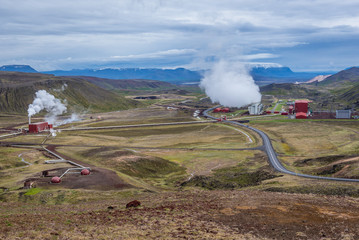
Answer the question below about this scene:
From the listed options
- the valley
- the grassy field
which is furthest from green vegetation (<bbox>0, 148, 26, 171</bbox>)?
the grassy field

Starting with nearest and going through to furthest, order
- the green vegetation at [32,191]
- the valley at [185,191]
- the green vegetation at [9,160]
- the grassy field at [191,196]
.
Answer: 1. the grassy field at [191,196]
2. the valley at [185,191]
3. the green vegetation at [32,191]
4. the green vegetation at [9,160]

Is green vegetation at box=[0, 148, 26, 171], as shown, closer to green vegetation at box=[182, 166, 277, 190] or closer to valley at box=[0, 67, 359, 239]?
valley at box=[0, 67, 359, 239]

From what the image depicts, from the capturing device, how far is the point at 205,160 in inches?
3413

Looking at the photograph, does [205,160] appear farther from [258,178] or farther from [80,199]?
[80,199]

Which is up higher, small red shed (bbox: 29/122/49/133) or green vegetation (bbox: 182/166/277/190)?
small red shed (bbox: 29/122/49/133)

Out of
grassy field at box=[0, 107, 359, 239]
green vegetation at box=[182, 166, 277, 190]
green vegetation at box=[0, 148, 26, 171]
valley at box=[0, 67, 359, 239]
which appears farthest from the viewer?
green vegetation at box=[0, 148, 26, 171]

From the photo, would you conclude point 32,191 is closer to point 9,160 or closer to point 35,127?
point 9,160

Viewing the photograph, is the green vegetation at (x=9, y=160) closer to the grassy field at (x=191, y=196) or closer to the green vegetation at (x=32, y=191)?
the grassy field at (x=191, y=196)

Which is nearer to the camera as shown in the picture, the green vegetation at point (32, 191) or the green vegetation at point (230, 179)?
the green vegetation at point (32, 191)

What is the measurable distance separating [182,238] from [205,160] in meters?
56.5

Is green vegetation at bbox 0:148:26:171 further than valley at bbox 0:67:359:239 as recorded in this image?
Yes

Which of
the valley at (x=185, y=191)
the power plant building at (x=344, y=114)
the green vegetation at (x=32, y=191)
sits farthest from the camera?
the power plant building at (x=344, y=114)

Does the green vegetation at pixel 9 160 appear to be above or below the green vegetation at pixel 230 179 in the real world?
above

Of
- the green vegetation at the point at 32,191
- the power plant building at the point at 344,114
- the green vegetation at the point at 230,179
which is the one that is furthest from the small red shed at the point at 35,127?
the power plant building at the point at 344,114
